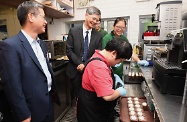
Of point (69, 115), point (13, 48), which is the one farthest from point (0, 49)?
point (69, 115)

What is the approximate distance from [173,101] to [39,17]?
1.22 metres

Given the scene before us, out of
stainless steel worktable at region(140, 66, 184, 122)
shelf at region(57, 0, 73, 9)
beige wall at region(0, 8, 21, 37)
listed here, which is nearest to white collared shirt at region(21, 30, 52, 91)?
stainless steel worktable at region(140, 66, 184, 122)

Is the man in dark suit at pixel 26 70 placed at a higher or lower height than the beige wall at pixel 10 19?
lower

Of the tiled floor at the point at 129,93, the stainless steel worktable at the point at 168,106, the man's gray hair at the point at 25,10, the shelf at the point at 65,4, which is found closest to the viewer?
the stainless steel worktable at the point at 168,106

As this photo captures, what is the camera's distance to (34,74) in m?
1.11

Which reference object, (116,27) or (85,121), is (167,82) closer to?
(85,121)

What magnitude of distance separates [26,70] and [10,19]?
1.96 metres

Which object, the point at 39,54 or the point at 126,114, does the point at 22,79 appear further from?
the point at 126,114

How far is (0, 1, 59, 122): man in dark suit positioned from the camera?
98 centimetres

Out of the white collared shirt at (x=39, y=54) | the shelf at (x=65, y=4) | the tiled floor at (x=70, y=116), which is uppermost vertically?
the shelf at (x=65, y=4)

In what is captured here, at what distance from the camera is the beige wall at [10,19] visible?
2.48m

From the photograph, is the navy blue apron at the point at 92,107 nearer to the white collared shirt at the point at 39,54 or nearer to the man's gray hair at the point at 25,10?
the white collared shirt at the point at 39,54

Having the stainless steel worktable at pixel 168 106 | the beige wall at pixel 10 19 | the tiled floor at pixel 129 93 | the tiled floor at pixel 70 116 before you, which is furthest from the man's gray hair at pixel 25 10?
the tiled floor at pixel 70 116

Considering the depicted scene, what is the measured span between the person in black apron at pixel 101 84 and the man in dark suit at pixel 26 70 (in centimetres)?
36
